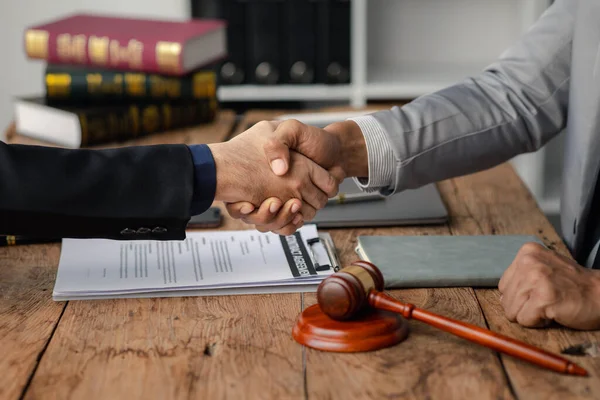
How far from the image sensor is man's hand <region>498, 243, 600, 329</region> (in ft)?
2.85

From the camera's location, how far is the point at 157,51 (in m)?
1.90

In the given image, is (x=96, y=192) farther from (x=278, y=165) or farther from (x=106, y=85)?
(x=106, y=85)

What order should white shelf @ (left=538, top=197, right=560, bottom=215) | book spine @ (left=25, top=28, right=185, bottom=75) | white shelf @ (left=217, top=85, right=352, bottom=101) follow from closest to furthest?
book spine @ (left=25, top=28, right=185, bottom=75), white shelf @ (left=217, top=85, right=352, bottom=101), white shelf @ (left=538, top=197, right=560, bottom=215)

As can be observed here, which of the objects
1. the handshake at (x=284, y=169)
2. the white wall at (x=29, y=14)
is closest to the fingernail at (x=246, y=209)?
the handshake at (x=284, y=169)

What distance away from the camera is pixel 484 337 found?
2.62ft

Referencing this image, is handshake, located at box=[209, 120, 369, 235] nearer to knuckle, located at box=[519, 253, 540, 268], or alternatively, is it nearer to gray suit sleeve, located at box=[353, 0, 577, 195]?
gray suit sleeve, located at box=[353, 0, 577, 195]

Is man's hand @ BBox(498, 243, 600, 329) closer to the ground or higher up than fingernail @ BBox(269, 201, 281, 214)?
higher up

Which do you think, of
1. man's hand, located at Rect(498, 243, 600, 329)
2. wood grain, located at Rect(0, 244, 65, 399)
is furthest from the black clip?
wood grain, located at Rect(0, 244, 65, 399)

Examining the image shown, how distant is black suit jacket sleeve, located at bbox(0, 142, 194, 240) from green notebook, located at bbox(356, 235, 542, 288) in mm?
281

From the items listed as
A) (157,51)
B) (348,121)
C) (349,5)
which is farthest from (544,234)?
(349,5)

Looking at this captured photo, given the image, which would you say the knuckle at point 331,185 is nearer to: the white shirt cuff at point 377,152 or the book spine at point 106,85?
the white shirt cuff at point 377,152

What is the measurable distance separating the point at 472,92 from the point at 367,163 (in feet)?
0.78

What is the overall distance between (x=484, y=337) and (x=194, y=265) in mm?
446

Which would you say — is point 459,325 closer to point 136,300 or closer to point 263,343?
point 263,343
